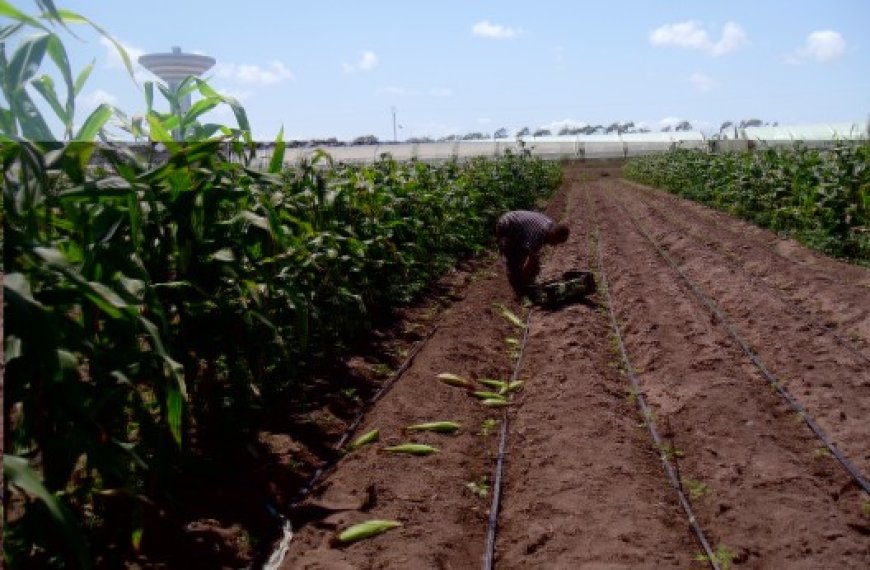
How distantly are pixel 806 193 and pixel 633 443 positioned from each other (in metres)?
10.7

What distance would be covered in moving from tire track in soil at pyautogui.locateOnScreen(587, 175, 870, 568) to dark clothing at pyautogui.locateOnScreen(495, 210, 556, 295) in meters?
1.34

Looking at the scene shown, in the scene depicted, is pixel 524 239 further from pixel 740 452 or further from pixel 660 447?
pixel 740 452

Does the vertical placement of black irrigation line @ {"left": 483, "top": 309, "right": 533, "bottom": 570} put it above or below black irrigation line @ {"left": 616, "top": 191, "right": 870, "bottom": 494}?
below

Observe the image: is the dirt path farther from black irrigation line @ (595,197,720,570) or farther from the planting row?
the planting row

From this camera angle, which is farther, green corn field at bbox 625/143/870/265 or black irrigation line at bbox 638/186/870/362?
green corn field at bbox 625/143/870/265

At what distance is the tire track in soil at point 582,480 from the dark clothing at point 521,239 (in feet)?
6.38

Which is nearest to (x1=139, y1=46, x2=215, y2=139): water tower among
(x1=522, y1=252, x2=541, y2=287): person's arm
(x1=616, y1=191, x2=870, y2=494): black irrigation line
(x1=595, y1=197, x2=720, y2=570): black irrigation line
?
(x1=595, y1=197, x2=720, y2=570): black irrigation line

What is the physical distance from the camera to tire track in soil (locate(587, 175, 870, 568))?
13.0 feet

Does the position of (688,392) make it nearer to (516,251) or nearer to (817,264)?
(516,251)

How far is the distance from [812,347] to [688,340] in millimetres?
1125

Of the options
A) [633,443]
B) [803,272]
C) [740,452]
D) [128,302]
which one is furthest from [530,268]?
[128,302]

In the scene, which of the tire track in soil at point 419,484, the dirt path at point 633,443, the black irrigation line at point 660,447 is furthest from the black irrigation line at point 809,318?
the tire track in soil at point 419,484

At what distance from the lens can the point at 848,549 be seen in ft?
12.5

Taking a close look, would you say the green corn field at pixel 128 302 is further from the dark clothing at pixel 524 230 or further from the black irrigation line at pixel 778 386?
the black irrigation line at pixel 778 386
